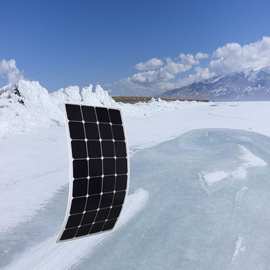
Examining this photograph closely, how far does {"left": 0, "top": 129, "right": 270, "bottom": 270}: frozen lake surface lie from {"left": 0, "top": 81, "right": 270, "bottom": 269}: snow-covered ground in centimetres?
3

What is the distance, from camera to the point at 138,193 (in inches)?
569

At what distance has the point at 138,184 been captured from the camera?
1561 cm

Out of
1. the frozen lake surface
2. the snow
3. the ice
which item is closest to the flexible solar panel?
the frozen lake surface

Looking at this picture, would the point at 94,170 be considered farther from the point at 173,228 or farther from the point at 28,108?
the point at 28,108

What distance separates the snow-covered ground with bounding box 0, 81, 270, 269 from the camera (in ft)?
31.0

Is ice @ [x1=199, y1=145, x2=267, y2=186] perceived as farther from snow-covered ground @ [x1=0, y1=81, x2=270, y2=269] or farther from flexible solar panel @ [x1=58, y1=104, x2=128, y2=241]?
flexible solar panel @ [x1=58, y1=104, x2=128, y2=241]

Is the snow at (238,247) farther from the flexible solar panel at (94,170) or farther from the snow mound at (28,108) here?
the snow mound at (28,108)

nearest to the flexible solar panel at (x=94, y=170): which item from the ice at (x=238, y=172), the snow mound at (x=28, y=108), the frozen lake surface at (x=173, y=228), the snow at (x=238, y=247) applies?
the frozen lake surface at (x=173, y=228)

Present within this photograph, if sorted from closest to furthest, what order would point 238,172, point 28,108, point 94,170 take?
point 94,170
point 238,172
point 28,108

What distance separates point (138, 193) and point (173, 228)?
322 cm

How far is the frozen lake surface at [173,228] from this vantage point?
9266mm

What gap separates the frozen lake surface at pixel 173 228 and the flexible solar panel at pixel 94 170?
1.06m

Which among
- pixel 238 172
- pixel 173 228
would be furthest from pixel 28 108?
pixel 173 228

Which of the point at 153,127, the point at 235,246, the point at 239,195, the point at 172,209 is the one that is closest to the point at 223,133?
the point at 153,127
